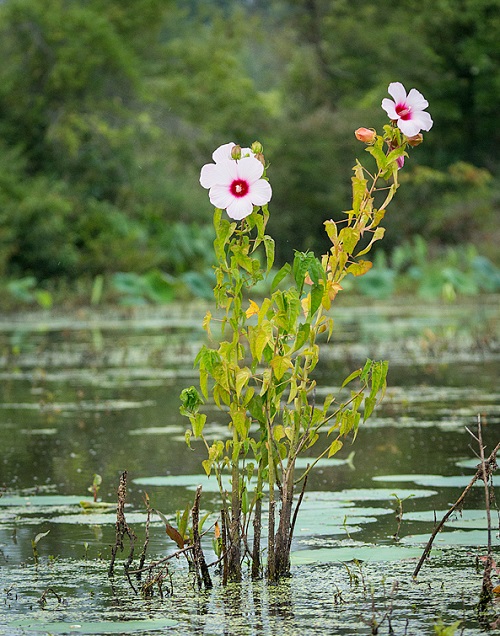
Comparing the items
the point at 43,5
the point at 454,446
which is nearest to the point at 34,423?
the point at 454,446

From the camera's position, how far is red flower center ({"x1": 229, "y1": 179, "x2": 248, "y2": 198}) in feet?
12.9

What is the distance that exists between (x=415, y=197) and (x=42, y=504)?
108ft

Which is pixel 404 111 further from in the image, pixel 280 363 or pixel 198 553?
pixel 198 553

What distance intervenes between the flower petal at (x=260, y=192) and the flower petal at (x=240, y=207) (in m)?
0.02

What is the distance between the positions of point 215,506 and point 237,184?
177 centimetres

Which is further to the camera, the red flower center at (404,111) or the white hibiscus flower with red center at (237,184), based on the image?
the red flower center at (404,111)

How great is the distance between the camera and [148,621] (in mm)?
3449

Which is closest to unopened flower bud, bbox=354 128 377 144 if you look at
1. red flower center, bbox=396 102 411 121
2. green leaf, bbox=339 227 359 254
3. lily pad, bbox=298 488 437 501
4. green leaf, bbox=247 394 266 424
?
red flower center, bbox=396 102 411 121

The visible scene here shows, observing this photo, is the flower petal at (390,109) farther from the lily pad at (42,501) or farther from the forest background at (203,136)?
the forest background at (203,136)

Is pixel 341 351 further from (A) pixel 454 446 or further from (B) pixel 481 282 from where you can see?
(B) pixel 481 282

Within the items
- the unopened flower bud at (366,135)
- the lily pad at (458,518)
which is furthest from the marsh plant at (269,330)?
the lily pad at (458,518)

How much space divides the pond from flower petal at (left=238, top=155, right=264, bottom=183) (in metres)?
1.11

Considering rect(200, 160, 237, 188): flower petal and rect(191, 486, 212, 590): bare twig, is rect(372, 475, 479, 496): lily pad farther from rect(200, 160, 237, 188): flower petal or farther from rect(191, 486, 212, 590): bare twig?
rect(200, 160, 237, 188): flower petal

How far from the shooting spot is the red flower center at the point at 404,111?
4.03m
